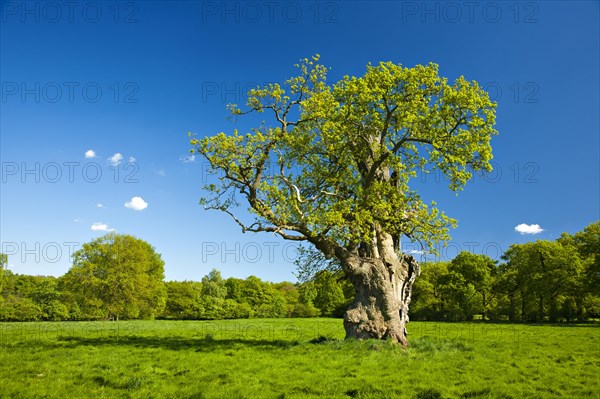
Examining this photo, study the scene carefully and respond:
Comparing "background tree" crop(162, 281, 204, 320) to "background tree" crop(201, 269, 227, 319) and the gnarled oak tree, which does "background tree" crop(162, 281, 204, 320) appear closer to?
"background tree" crop(201, 269, 227, 319)

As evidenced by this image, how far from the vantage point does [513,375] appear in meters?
14.6

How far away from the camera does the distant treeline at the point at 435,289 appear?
6278 cm

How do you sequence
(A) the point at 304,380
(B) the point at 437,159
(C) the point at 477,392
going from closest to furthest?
(C) the point at 477,392, (A) the point at 304,380, (B) the point at 437,159

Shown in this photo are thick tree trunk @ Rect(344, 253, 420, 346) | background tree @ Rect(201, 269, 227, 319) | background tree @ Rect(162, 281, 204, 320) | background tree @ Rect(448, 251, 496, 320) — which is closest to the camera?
thick tree trunk @ Rect(344, 253, 420, 346)

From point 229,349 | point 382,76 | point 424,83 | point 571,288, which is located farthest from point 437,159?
point 571,288

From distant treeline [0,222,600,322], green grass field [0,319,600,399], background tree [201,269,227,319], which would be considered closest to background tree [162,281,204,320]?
background tree [201,269,227,319]

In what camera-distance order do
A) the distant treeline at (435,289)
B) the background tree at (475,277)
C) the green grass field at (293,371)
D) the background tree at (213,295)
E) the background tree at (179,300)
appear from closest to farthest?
the green grass field at (293,371)
the distant treeline at (435,289)
the background tree at (475,277)
the background tree at (213,295)
the background tree at (179,300)

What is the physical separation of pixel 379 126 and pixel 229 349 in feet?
50.2

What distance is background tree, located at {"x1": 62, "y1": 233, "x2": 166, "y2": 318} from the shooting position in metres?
62.5

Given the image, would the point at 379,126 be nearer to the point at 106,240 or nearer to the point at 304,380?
the point at 304,380

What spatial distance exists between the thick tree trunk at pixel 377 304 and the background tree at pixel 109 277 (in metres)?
51.8

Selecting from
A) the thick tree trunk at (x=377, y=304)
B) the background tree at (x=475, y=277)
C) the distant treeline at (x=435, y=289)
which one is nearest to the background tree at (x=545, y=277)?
the distant treeline at (x=435, y=289)

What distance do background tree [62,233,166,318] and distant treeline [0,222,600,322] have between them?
151mm

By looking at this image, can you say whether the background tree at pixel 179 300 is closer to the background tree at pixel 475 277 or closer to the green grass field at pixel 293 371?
the background tree at pixel 475 277
